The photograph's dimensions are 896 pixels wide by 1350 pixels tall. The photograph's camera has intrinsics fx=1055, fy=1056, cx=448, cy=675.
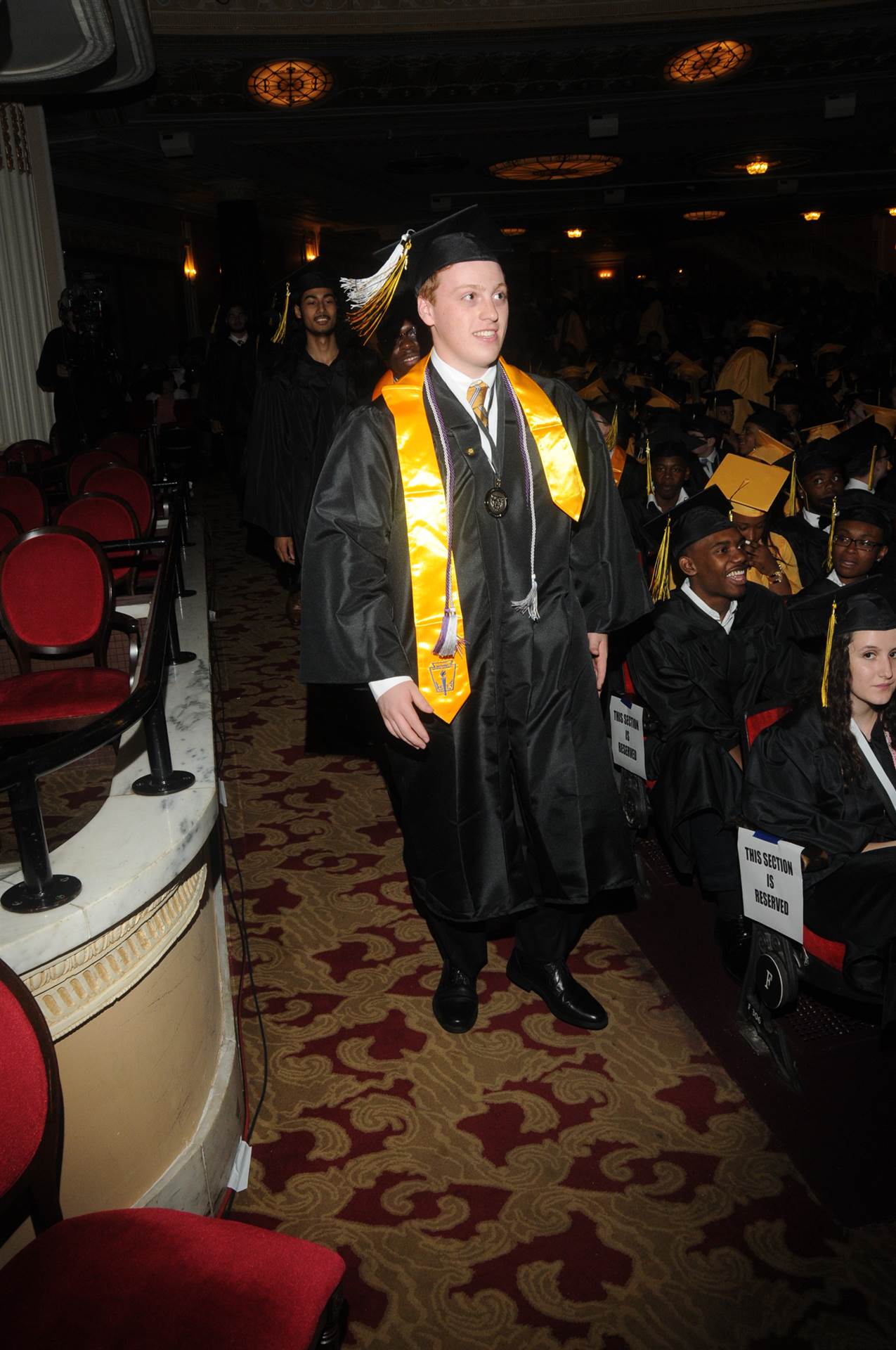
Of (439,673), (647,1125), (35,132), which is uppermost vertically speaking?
(35,132)

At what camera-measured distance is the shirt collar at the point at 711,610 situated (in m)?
3.34

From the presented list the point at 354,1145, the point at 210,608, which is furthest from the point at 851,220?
the point at 354,1145

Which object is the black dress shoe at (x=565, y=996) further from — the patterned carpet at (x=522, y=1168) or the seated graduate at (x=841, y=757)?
the seated graduate at (x=841, y=757)

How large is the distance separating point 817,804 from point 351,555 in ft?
4.17

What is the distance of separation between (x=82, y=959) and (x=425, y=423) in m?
1.31

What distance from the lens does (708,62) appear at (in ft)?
34.8

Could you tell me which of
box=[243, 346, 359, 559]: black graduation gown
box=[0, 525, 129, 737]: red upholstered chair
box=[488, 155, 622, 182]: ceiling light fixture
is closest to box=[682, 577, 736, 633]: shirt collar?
box=[0, 525, 129, 737]: red upholstered chair

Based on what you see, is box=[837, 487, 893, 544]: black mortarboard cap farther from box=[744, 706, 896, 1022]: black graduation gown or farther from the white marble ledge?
the white marble ledge

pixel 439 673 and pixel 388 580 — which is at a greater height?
pixel 388 580

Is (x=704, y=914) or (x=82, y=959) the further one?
(x=704, y=914)

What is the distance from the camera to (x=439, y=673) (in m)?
2.35

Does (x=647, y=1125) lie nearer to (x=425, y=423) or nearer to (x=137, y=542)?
(x=425, y=423)

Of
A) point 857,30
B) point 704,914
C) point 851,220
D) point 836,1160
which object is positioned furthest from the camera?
point 851,220

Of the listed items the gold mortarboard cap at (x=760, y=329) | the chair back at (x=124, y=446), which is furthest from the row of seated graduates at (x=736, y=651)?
the gold mortarboard cap at (x=760, y=329)
